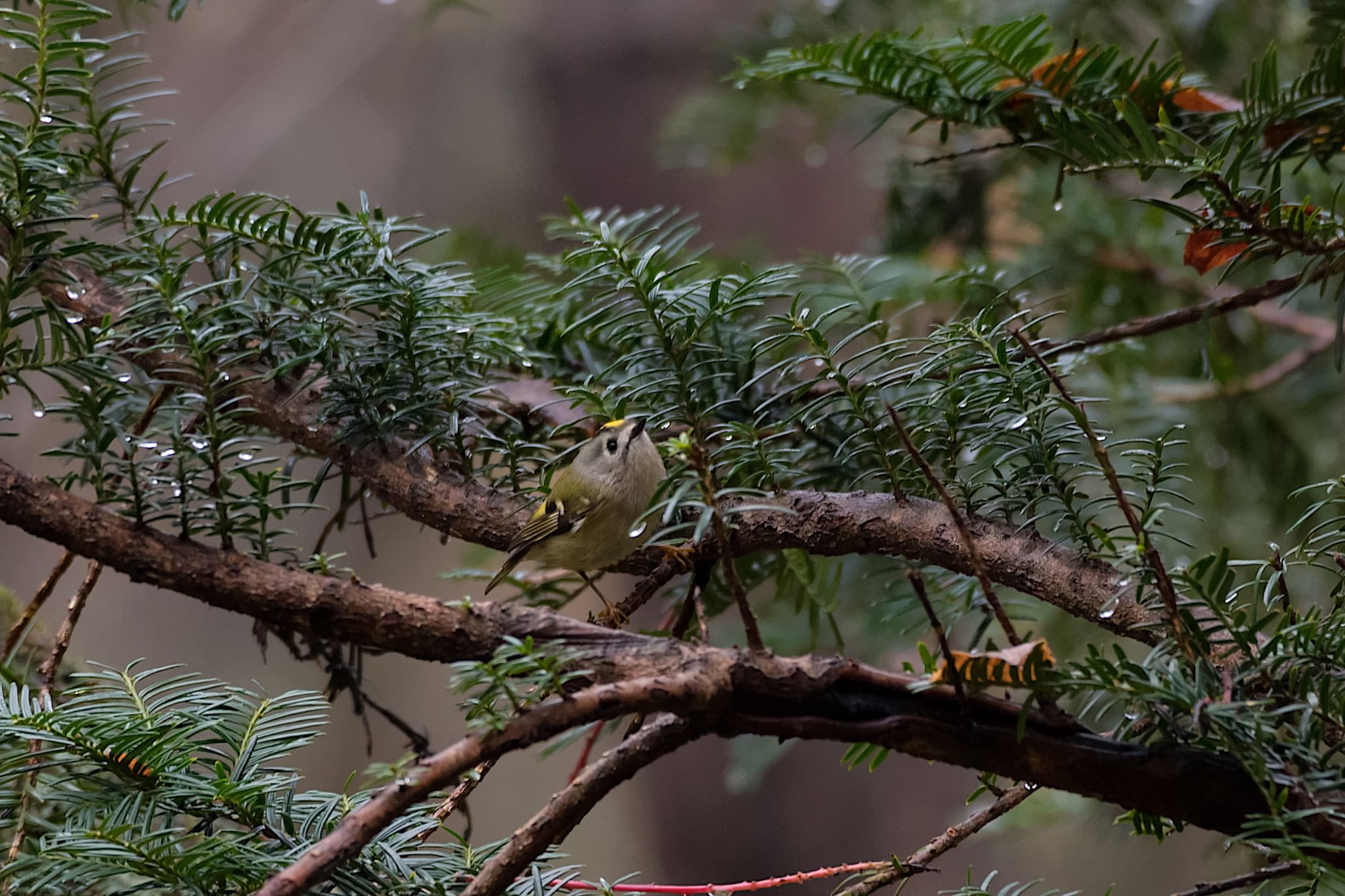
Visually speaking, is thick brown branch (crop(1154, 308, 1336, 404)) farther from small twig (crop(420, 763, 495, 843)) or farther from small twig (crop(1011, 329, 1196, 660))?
small twig (crop(420, 763, 495, 843))

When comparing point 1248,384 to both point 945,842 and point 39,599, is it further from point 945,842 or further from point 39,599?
point 39,599

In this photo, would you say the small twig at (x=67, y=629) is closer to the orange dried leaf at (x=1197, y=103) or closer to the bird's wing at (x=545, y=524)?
the bird's wing at (x=545, y=524)

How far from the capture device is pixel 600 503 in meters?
1.09

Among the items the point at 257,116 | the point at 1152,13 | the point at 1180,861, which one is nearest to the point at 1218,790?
the point at 1152,13

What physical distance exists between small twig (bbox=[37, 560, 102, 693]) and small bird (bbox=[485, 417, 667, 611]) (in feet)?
1.23

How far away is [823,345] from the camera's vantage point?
27.7 inches

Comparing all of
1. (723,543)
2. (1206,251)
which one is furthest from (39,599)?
(1206,251)

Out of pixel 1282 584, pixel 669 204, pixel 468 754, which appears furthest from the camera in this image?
pixel 669 204

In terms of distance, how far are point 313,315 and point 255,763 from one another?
14.6 inches

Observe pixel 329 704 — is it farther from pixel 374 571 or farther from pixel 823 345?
pixel 374 571

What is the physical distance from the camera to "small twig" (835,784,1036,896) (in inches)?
24.4

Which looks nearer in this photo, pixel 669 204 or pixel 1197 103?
pixel 1197 103

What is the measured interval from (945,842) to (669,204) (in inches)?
125

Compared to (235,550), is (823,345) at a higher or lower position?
higher
